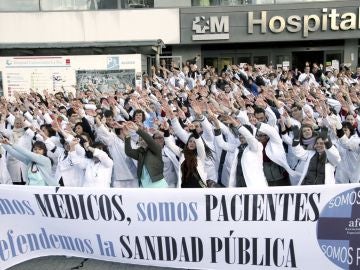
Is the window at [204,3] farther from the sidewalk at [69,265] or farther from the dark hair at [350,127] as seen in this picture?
the sidewalk at [69,265]

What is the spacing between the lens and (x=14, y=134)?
858 centimetres

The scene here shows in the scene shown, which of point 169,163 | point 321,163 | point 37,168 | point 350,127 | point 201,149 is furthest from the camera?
point 350,127

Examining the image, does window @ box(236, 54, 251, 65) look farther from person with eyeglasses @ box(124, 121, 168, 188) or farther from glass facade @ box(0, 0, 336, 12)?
person with eyeglasses @ box(124, 121, 168, 188)

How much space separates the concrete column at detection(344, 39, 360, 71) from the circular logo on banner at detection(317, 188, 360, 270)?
19.7 meters

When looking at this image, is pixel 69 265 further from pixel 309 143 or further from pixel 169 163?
pixel 309 143

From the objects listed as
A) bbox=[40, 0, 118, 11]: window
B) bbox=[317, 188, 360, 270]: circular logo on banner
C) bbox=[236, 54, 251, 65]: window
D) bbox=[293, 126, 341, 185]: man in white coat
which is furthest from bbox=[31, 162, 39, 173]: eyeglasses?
bbox=[236, 54, 251, 65]: window

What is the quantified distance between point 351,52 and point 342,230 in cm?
1999

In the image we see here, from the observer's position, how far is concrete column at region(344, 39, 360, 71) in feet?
74.2

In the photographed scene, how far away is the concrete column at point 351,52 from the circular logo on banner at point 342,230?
64.5 ft

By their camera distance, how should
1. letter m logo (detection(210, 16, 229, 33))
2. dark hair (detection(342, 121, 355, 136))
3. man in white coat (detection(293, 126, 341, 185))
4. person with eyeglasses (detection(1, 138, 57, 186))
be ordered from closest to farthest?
man in white coat (detection(293, 126, 341, 185))
person with eyeglasses (detection(1, 138, 57, 186))
dark hair (detection(342, 121, 355, 136))
letter m logo (detection(210, 16, 229, 33))

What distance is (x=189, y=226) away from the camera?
4.82 m

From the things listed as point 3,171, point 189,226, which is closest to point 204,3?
point 3,171

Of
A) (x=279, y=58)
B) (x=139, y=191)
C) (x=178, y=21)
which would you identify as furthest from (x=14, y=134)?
(x=279, y=58)

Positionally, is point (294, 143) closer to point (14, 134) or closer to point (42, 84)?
point (14, 134)
